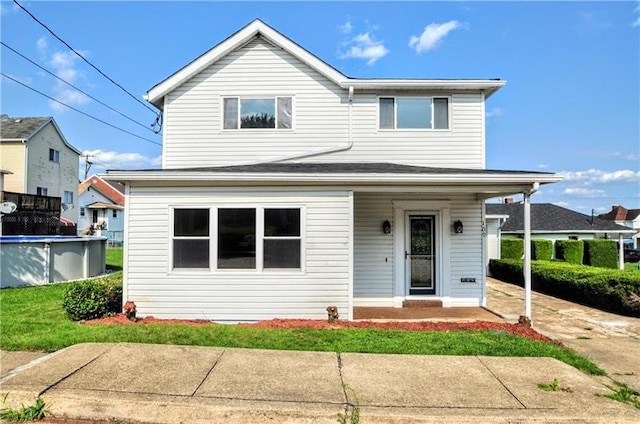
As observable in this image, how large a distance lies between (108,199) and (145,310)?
40.4 m

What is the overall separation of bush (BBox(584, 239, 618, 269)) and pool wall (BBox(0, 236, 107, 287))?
24.2 metres

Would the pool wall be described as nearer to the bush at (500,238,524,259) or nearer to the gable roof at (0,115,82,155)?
the gable roof at (0,115,82,155)

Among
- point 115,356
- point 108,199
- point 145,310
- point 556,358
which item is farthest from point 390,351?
point 108,199

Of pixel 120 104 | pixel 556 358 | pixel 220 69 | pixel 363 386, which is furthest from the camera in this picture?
pixel 120 104

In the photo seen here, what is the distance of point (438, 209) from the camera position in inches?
377

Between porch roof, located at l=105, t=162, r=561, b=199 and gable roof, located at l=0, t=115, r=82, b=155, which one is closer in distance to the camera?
porch roof, located at l=105, t=162, r=561, b=199

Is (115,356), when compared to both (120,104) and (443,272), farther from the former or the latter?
(120,104)

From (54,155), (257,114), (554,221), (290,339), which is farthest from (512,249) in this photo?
(54,155)

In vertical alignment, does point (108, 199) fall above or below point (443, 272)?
above

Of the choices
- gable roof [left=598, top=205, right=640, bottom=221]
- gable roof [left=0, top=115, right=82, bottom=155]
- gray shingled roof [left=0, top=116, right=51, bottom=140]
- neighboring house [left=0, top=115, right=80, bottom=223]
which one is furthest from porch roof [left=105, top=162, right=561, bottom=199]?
gable roof [left=598, top=205, right=640, bottom=221]

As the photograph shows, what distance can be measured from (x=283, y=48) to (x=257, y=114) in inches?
74.0

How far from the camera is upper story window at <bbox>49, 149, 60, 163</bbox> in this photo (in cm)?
2803

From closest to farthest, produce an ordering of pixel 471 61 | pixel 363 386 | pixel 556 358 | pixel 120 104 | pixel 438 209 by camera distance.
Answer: pixel 363 386, pixel 556 358, pixel 438 209, pixel 471 61, pixel 120 104

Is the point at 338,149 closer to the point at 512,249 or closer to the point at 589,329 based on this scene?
the point at 589,329
